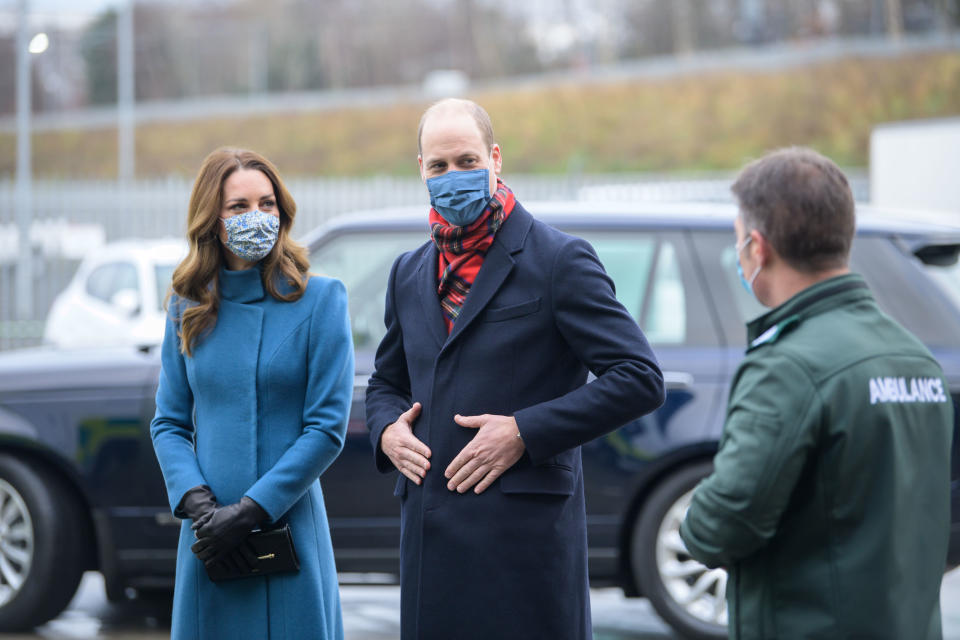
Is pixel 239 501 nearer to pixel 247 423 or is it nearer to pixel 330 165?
pixel 247 423

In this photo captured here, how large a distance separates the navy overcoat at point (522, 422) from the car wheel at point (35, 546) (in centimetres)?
298

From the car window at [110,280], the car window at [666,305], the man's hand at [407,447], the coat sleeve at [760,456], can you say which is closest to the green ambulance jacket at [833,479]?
the coat sleeve at [760,456]

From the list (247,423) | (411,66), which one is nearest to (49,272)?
(247,423)

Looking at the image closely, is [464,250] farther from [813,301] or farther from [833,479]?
[833,479]

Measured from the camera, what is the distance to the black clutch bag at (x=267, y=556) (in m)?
3.18

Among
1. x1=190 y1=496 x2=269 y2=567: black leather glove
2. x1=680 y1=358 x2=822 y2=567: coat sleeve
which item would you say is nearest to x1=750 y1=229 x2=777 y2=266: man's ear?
x1=680 y1=358 x2=822 y2=567: coat sleeve

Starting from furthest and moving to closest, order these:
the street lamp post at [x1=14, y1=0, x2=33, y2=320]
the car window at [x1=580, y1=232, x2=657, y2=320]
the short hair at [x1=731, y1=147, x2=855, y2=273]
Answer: the street lamp post at [x1=14, y1=0, x2=33, y2=320] → the car window at [x1=580, y1=232, x2=657, y2=320] → the short hair at [x1=731, y1=147, x2=855, y2=273]

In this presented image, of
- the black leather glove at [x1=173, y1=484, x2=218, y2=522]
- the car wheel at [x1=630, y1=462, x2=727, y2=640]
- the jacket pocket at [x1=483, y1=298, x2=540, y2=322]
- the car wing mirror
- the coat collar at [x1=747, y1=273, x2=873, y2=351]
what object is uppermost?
the coat collar at [x1=747, y1=273, x2=873, y2=351]

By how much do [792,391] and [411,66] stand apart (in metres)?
56.7

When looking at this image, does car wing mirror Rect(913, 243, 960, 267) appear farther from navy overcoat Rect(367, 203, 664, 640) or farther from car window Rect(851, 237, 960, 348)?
navy overcoat Rect(367, 203, 664, 640)

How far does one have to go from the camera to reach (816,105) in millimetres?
39719

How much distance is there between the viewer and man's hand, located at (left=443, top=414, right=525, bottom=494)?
285cm

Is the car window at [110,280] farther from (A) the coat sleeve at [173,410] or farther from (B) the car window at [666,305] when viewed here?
(A) the coat sleeve at [173,410]

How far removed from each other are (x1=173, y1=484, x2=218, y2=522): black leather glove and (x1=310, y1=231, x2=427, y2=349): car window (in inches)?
94.3
